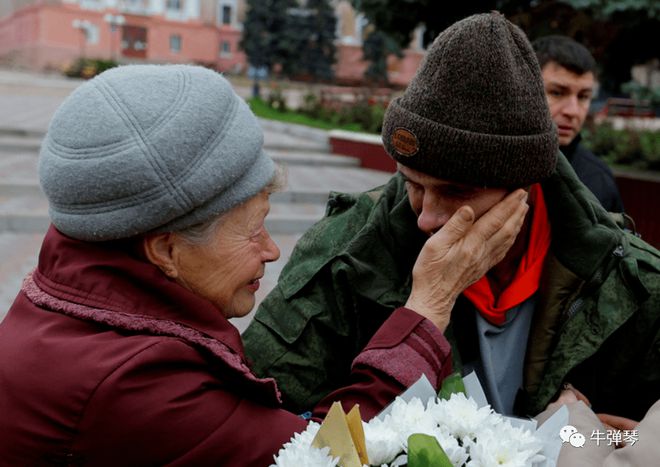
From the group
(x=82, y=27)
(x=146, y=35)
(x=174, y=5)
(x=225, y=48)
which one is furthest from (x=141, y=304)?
(x=225, y=48)

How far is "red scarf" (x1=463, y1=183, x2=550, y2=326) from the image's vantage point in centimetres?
173

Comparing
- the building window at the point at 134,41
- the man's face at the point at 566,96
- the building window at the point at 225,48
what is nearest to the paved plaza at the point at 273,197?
the man's face at the point at 566,96

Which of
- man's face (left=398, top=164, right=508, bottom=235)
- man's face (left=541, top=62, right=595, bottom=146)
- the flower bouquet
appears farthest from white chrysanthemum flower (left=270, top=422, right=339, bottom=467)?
man's face (left=541, top=62, right=595, bottom=146)

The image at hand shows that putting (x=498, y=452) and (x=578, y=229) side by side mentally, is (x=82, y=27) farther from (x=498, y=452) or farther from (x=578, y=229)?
(x=498, y=452)

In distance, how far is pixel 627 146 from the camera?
1074cm

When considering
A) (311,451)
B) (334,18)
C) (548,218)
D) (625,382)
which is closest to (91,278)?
(311,451)

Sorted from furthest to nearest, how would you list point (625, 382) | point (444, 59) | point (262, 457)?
point (625, 382), point (444, 59), point (262, 457)

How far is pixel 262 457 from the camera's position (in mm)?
1255

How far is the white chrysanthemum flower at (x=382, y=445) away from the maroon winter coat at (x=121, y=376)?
0.77 ft

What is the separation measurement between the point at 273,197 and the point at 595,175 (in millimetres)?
5757

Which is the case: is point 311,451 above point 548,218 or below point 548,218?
below

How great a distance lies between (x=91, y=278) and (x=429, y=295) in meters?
0.68

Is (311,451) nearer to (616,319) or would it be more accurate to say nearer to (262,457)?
(262,457)

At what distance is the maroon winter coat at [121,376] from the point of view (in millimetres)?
1183
